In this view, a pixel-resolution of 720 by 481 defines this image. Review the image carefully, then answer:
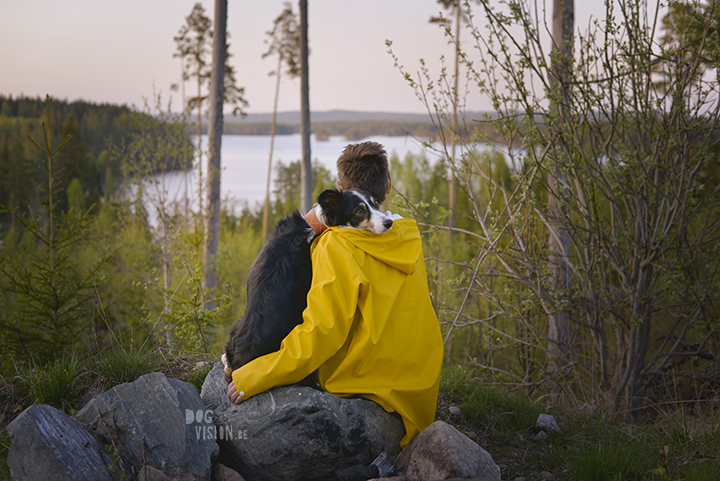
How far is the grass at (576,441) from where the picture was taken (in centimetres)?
266

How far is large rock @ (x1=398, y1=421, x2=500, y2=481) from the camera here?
2314 mm

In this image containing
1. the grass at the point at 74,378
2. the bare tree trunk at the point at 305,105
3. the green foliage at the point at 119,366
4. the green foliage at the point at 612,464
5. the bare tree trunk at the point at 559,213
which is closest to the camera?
the green foliage at the point at 612,464

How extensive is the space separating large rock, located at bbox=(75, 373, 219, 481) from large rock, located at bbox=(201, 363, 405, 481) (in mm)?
143

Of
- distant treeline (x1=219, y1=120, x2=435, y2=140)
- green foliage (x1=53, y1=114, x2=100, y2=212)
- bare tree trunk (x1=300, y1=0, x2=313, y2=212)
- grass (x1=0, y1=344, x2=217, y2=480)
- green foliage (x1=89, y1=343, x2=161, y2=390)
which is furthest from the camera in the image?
green foliage (x1=53, y1=114, x2=100, y2=212)

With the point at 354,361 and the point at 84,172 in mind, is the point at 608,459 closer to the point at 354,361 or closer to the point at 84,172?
the point at 354,361

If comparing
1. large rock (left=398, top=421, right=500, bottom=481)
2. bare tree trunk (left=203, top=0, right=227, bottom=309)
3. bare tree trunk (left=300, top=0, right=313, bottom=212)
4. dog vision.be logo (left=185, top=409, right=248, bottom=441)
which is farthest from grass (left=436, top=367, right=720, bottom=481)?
bare tree trunk (left=300, top=0, right=313, bottom=212)

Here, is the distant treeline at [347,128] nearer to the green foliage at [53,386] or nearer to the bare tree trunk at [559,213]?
the bare tree trunk at [559,213]

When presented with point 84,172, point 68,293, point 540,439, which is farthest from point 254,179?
point 540,439

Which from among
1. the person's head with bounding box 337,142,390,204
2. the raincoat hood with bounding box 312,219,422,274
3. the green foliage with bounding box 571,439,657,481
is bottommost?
the green foliage with bounding box 571,439,657,481

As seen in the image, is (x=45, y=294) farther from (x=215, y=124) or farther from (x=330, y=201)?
(x=215, y=124)

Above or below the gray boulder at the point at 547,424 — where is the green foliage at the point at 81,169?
above

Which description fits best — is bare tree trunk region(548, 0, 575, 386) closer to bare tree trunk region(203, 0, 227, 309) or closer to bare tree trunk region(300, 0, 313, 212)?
bare tree trunk region(203, 0, 227, 309)

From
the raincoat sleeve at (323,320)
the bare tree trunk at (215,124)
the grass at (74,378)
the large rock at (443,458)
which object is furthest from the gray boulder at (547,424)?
the bare tree trunk at (215,124)

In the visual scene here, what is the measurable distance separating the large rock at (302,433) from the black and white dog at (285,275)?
0.89 feet
